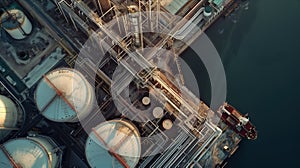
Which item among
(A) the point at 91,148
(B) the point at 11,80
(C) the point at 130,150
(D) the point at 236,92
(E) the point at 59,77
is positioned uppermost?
(B) the point at 11,80

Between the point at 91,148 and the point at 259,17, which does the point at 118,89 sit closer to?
the point at 91,148

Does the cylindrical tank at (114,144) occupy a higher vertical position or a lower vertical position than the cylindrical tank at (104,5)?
lower

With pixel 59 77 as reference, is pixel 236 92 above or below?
below

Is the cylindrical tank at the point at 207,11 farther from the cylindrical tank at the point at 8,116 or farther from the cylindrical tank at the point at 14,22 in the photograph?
the cylindrical tank at the point at 8,116

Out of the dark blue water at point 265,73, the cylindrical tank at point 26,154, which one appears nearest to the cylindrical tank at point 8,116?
the cylindrical tank at point 26,154

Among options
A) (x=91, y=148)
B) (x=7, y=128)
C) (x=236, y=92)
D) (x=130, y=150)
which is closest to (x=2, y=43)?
(x=7, y=128)

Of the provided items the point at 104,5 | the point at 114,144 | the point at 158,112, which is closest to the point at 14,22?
the point at 104,5
